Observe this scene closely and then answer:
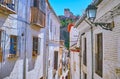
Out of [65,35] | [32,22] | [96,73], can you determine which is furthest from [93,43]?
[65,35]

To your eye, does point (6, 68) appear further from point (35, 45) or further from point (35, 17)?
point (35, 45)

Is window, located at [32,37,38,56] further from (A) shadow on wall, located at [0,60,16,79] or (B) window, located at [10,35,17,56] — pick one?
(A) shadow on wall, located at [0,60,16,79]

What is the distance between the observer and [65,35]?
1753 inches

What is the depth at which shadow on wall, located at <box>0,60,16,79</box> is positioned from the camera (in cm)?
872

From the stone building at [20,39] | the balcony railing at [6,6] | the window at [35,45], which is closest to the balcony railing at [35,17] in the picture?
the stone building at [20,39]

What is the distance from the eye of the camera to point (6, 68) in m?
9.15

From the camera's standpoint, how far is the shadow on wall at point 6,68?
872 cm

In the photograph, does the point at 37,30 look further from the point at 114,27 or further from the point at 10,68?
the point at 114,27

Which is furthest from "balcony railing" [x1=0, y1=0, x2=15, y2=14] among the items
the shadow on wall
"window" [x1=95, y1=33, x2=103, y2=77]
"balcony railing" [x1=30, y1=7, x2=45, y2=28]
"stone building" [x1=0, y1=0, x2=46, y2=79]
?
"window" [x1=95, y1=33, x2=103, y2=77]

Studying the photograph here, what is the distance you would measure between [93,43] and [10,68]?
4.21 meters

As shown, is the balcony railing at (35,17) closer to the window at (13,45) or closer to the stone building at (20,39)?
the stone building at (20,39)

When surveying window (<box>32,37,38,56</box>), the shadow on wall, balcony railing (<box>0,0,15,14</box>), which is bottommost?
the shadow on wall

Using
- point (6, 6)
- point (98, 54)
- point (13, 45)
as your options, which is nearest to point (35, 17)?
point (13, 45)

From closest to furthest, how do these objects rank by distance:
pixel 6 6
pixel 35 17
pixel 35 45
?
pixel 6 6
pixel 35 17
pixel 35 45
